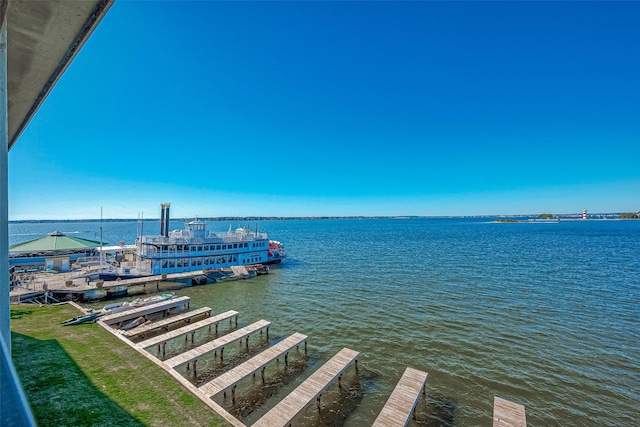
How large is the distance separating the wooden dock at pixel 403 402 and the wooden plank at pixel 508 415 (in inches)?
119

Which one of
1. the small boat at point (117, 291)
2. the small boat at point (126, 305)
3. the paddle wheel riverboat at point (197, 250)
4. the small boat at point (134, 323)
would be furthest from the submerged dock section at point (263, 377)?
the paddle wheel riverboat at point (197, 250)

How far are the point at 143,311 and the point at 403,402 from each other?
20858 millimetres

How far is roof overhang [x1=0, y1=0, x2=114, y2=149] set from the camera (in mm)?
5816

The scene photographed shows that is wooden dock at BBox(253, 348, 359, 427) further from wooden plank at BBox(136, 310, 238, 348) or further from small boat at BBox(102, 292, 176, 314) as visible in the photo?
small boat at BBox(102, 292, 176, 314)

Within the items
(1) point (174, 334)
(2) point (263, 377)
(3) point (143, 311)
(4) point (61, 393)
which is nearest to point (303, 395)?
(2) point (263, 377)

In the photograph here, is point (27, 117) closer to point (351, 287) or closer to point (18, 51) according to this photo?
point (18, 51)

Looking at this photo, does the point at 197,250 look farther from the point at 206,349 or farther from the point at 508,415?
the point at 508,415

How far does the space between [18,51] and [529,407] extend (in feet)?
75.2

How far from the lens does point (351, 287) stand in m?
35.4

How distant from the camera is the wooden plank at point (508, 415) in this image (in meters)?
11.4

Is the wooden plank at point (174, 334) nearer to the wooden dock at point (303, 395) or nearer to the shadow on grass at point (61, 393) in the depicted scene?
the shadow on grass at point (61, 393)

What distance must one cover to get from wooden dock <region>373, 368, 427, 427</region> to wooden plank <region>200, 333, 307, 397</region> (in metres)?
6.52

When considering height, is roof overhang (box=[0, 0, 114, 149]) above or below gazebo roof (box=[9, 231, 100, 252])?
above

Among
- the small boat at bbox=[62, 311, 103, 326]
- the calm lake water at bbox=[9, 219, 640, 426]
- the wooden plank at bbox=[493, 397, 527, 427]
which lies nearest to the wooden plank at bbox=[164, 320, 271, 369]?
the calm lake water at bbox=[9, 219, 640, 426]
